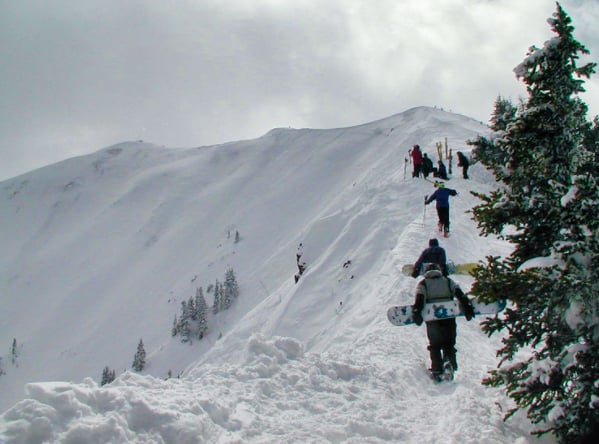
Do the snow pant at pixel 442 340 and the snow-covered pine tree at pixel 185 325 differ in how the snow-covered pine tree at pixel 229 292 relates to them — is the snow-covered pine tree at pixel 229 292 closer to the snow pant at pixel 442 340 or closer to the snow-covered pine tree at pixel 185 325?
the snow-covered pine tree at pixel 185 325

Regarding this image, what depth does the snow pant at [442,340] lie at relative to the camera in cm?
798

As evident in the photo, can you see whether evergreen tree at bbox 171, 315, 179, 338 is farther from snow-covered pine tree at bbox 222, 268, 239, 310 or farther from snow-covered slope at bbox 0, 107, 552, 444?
snow-covered pine tree at bbox 222, 268, 239, 310

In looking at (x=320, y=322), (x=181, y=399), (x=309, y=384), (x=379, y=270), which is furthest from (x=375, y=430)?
(x=379, y=270)

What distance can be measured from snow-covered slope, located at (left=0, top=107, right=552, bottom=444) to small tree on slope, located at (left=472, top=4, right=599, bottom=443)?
3.28 ft

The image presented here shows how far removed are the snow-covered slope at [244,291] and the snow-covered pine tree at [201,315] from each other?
1.27 metres

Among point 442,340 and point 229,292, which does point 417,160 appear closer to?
point 442,340

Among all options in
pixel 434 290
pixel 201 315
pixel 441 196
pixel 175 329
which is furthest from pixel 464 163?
pixel 175 329

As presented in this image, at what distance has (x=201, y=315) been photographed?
2217 inches

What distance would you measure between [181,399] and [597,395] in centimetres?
443

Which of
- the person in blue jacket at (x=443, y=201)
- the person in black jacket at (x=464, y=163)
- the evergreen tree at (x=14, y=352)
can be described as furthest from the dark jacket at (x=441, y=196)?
the evergreen tree at (x=14, y=352)

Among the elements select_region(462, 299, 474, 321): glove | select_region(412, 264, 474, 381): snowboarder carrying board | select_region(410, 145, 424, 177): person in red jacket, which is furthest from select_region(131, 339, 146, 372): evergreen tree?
select_region(462, 299, 474, 321): glove

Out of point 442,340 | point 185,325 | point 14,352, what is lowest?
point 14,352

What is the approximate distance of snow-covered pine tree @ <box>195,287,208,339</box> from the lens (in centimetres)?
5358

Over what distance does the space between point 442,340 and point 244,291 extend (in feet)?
149
